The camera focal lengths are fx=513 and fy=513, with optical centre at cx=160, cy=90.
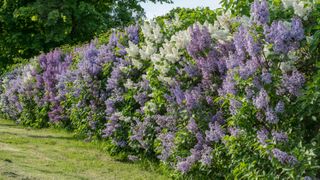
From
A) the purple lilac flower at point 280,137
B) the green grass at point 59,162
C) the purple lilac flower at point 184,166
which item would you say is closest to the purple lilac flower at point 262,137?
the purple lilac flower at point 280,137

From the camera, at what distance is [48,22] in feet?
83.4

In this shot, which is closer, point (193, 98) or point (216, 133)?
point (216, 133)

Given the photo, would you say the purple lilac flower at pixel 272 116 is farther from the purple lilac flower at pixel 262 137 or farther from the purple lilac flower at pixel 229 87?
the purple lilac flower at pixel 229 87

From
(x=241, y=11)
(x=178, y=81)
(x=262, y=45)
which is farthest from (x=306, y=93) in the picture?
(x=178, y=81)

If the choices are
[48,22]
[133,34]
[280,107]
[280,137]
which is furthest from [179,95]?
[48,22]

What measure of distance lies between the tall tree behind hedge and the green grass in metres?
13.8

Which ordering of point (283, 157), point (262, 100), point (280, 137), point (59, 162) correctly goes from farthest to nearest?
point (59, 162)
point (262, 100)
point (280, 137)
point (283, 157)

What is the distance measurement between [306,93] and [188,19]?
3940 millimetres

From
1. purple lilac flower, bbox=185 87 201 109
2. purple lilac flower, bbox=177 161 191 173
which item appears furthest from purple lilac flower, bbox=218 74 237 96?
purple lilac flower, bbox=177 161 191 173

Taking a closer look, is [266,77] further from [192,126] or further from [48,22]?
[48,22]

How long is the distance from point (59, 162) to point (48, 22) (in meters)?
16.8

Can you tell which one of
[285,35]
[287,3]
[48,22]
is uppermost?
[48,22]

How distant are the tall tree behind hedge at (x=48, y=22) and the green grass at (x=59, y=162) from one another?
13814 millimetres

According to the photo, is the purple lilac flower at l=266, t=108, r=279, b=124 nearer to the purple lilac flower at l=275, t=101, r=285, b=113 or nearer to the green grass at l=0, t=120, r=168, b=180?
the purple lilac flower at l=275, t=101, r=285, b=113
